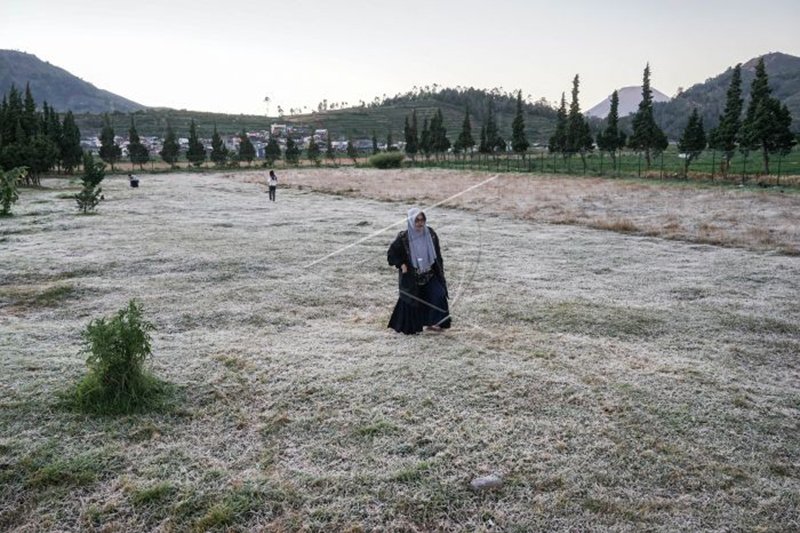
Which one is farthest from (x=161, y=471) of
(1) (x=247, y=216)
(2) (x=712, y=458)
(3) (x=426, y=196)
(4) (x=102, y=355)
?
(3) (x=426, y=196)

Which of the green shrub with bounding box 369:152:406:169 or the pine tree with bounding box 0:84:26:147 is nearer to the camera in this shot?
the pine tree with bounding box 0:84:26:147

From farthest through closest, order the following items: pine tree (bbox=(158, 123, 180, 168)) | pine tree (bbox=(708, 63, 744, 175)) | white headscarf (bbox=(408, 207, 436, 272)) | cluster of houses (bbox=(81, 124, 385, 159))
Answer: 1. cluster of houses (bbox=(81, 124, 385, 159))
2. pine tree (bbox=(158, 123, 180, 168))
3. pine tree (bbox=(708, 63, 744, 175))
4. white headscarf (bbox=(408, 207, 436, 272))

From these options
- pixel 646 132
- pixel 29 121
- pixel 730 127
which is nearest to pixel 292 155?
pixel 29 121

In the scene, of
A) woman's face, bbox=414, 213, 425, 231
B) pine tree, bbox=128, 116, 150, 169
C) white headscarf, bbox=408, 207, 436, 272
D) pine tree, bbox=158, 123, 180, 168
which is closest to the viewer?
woman's face, bbox=414, 213, 425, 231

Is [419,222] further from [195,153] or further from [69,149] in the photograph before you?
[195,153]

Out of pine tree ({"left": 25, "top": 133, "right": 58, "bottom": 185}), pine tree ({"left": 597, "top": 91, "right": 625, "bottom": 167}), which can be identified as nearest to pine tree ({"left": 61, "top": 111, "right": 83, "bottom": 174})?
pine tree ({"left": 25, "top": 133, "right": 58, "bottom": 185})

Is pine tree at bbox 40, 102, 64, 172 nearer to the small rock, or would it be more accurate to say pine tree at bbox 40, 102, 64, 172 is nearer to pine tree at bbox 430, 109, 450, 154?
pine tree at bbox 430, 109, 450, 154

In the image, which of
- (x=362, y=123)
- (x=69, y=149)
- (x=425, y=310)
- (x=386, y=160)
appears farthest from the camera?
(x=362, y=123)

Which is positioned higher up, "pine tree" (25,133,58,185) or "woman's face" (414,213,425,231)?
"pine tree" (25,133,58,185)

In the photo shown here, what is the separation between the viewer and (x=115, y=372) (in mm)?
6312

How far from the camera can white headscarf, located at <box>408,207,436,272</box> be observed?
8.72 meters

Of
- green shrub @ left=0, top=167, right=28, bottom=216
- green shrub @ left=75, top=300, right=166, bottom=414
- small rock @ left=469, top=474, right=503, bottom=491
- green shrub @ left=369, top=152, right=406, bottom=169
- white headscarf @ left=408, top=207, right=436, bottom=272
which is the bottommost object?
small rock @ left=469, top=474, right=503, bottom=491

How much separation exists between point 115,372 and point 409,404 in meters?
3.41

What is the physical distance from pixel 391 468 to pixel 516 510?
121cm
